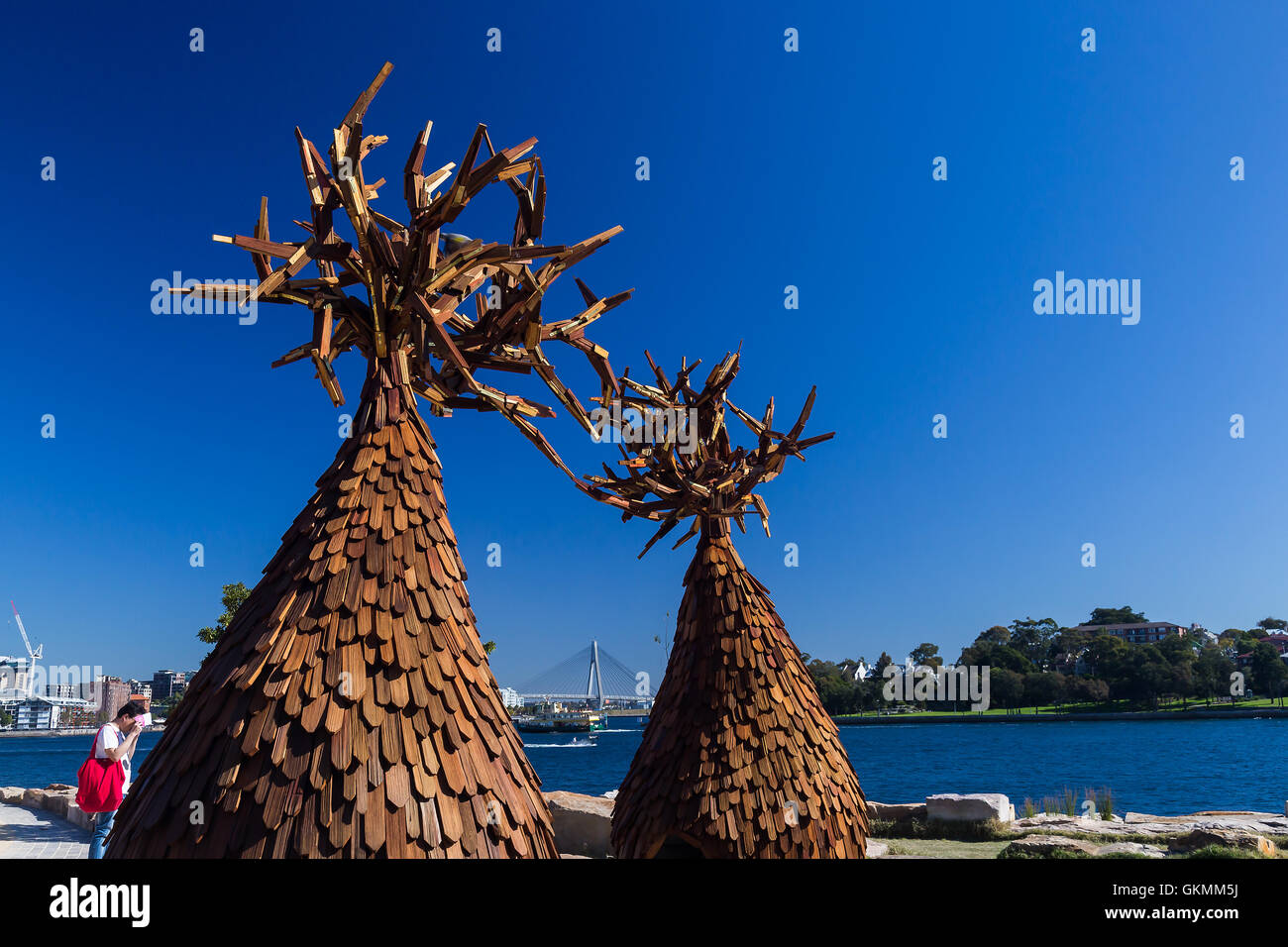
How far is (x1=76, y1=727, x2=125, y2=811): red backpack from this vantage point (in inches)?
279

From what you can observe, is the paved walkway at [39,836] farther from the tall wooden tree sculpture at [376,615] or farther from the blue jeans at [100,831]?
the tall wooden tree sculpture at [376,615]

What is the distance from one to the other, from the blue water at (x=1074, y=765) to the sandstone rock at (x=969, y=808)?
13.4 meters

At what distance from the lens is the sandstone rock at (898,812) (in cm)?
1530

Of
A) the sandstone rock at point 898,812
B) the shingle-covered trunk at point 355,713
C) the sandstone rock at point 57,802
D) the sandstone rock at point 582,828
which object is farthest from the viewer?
the sandstone rock at point 898,812

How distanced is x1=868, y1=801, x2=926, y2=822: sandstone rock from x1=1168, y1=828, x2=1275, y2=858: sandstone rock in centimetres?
431

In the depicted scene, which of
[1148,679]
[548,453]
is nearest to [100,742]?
[548,453]

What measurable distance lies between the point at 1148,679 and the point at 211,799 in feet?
300

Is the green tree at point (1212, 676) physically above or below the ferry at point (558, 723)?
above

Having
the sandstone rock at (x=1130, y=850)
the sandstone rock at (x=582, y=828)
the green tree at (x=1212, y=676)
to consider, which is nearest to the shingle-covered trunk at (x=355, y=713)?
the sandstone rock at (x=582, y=828)

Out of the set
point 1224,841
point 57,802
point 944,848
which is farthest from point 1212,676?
point 57,802

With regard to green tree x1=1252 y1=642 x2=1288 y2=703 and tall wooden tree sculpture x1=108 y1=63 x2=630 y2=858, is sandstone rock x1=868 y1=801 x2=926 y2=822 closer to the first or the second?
tall wooden tree sculpture x1=108 y1=63 x2=630 y2=858

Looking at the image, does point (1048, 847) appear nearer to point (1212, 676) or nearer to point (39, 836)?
point (39, 836)

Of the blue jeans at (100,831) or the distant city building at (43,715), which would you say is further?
the distant city building at (43,715)

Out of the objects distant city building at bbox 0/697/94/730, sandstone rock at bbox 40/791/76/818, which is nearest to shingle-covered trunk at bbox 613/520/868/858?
sandstone rock at bbox 40/791/76/818
